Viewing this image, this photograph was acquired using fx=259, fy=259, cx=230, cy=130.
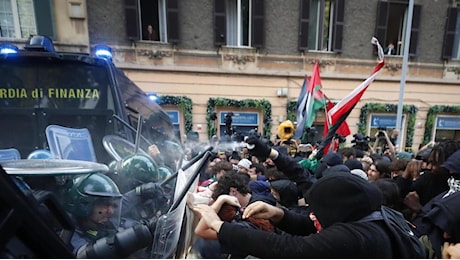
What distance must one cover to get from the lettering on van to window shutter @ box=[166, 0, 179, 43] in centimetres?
689

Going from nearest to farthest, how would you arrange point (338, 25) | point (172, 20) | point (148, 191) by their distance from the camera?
point (148, 191) → point (172, 20) → point (338, 25)

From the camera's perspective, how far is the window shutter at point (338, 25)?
10219 millimetres

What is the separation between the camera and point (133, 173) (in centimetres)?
213

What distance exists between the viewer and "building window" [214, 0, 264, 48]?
9719 millimetres

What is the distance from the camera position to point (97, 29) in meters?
9.18

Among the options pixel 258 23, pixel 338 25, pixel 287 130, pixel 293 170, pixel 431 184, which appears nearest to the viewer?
pixel 293 170

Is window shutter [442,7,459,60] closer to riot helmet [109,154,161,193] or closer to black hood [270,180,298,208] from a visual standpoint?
black hood [270,180,298,208]

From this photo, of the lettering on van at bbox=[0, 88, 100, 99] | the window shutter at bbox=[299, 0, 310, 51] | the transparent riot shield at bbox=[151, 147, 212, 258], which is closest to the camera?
the transparent riot shield at bbox=[151, 147, 212, 258]

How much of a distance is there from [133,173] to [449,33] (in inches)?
553

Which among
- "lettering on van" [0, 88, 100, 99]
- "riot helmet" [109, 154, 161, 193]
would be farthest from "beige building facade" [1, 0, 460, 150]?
"riot helmet" [109, 154, 161, 193]

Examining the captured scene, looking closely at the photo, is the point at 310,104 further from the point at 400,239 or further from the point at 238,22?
the point at 238,22

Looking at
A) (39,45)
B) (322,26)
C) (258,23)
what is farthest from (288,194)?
(322,26)

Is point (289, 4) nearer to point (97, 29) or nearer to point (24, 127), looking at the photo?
point (97, 29)

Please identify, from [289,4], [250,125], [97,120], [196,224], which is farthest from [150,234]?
[289,4]
